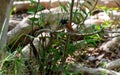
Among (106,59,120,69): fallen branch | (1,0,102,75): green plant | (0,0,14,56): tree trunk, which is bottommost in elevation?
(106,59,120,69): fallen branch

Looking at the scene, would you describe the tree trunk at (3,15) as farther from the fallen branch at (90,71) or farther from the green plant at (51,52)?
the fallen branch at (90,71)

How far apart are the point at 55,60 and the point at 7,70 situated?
0.50 metres

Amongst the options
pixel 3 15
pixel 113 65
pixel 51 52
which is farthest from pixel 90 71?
pixel 3 15

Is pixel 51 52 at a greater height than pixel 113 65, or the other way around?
pixel 51 52

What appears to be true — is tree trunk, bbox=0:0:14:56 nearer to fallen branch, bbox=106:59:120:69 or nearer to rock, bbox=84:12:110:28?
fallen branch, bbox=106:59:120:69

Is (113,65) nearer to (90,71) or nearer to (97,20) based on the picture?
(90,71)

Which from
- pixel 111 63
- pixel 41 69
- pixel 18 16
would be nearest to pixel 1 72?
pixel 41 69

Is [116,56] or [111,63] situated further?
[116,56]

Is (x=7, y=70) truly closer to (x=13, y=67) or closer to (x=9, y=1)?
(x=13, y=67)

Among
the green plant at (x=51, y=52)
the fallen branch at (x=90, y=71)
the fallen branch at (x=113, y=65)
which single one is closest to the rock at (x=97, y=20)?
the fallen branch at (x=113, y=65)

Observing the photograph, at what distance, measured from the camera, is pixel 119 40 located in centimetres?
423

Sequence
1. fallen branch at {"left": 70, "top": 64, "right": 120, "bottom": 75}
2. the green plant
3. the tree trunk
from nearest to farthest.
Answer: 1. the tree trunk
2. the green plant
3. fallen branch at {"left": 70, "top": 64, "right": 120, "bottom": 75}

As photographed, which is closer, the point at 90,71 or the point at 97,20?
the point at 90,71

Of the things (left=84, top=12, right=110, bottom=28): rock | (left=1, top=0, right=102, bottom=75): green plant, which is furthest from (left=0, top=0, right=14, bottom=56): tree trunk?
(left=84, top=12, right=110, bottom=28): rock
